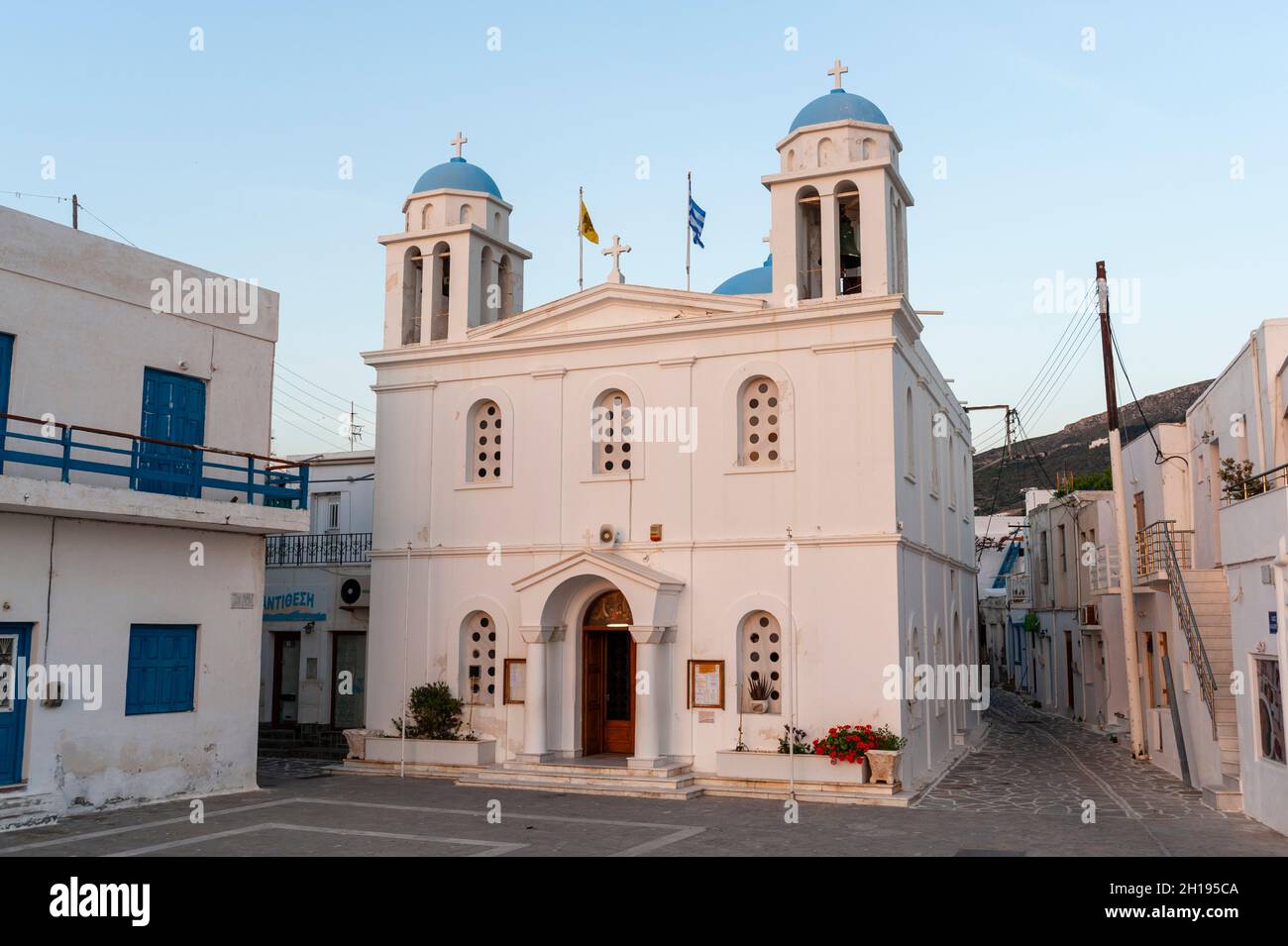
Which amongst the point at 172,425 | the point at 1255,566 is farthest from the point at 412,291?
the point at 1255,566

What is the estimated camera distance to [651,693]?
17781 millimetres

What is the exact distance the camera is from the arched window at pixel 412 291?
21.9 meters

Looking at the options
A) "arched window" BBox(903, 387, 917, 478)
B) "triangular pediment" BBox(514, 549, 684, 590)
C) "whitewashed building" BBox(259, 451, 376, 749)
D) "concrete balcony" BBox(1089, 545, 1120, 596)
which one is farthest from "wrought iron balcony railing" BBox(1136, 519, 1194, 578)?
"whitewashed building" BBox(259, 451, 376, 749)

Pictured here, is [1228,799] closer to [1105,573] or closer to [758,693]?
[758,693]

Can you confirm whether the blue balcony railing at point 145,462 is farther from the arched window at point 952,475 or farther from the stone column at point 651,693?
the arched window at point 952,475

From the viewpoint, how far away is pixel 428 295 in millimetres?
21531

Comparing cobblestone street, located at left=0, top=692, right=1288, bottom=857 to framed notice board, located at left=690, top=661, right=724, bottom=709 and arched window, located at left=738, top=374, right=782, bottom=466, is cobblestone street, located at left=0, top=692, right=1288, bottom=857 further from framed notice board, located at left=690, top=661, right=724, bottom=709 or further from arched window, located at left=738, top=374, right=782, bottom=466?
arched window, located at left=738, top=374, right=782, bottom=466

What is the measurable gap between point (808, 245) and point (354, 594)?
38.8ft

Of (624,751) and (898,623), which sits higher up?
(898,623)
